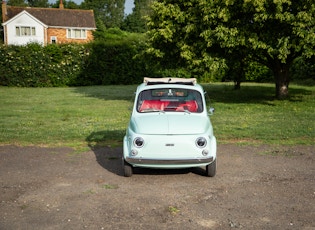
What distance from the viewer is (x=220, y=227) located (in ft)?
15.2

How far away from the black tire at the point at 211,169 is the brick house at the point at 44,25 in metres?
50.2

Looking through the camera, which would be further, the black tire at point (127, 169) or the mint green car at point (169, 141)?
the black tire at point (127, 169)

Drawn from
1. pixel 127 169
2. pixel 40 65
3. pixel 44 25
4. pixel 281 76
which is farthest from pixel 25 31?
pixel 127 169

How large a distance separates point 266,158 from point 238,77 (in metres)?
16.9

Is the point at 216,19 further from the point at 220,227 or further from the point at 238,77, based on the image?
the point at 220,227

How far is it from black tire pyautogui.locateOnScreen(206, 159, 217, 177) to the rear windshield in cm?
132

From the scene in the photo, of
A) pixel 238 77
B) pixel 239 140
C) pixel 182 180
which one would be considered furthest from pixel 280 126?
pixel 238 77

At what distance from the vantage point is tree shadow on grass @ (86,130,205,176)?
7117 mm

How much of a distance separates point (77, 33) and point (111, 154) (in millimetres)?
54768

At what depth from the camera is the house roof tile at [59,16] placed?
5716 cm

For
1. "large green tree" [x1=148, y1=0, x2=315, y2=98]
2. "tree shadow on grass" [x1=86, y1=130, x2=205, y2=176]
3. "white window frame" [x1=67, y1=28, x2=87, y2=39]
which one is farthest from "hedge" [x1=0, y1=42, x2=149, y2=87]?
"white window frame" [x1=67, y1=28, x2=87, y2=39]

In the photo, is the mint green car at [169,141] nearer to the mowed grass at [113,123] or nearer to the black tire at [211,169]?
the black tire at [211,169]

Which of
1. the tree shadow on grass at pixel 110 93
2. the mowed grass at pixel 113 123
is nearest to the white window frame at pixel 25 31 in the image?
the tree shadow on grass at pixel 110 93

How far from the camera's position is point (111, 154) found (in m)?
8.49
